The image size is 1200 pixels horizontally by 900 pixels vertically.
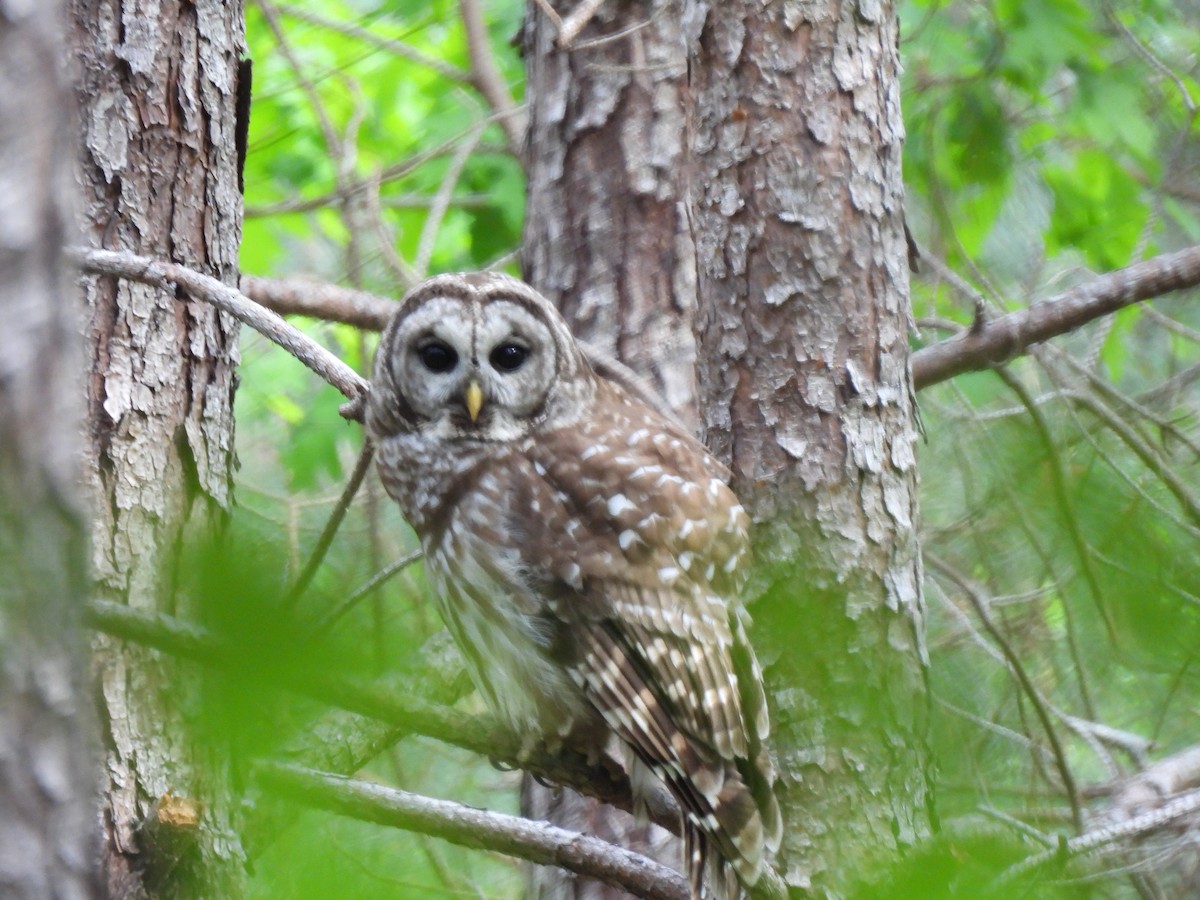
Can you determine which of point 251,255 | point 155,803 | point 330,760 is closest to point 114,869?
point 155,803

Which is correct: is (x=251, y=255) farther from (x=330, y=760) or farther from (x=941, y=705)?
(x=941, y=705)

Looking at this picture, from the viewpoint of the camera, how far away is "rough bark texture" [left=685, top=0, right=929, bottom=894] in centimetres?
243

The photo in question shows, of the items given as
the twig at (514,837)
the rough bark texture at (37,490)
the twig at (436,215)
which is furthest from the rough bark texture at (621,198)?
the rough bark texture at (37,490)

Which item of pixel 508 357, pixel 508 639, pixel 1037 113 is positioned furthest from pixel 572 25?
pixel 1037 113

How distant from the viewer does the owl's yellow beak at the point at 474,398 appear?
2.60 meters

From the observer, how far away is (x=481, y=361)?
8.68 feet

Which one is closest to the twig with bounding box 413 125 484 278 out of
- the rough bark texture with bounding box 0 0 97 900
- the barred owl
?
the barred owl

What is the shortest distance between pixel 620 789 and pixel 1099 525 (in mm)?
1114

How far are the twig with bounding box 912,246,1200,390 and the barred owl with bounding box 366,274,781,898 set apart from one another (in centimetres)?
71

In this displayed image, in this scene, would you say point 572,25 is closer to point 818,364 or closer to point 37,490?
point 818,364

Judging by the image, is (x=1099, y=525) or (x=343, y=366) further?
(x=343, y=366)

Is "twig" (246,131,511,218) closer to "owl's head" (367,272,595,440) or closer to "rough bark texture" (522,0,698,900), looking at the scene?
"rough bark texture" (522,0,698,900)

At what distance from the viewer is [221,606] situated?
87 cm

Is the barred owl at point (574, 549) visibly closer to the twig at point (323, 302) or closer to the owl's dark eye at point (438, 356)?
the owl's dark eye at point (438, 356)
